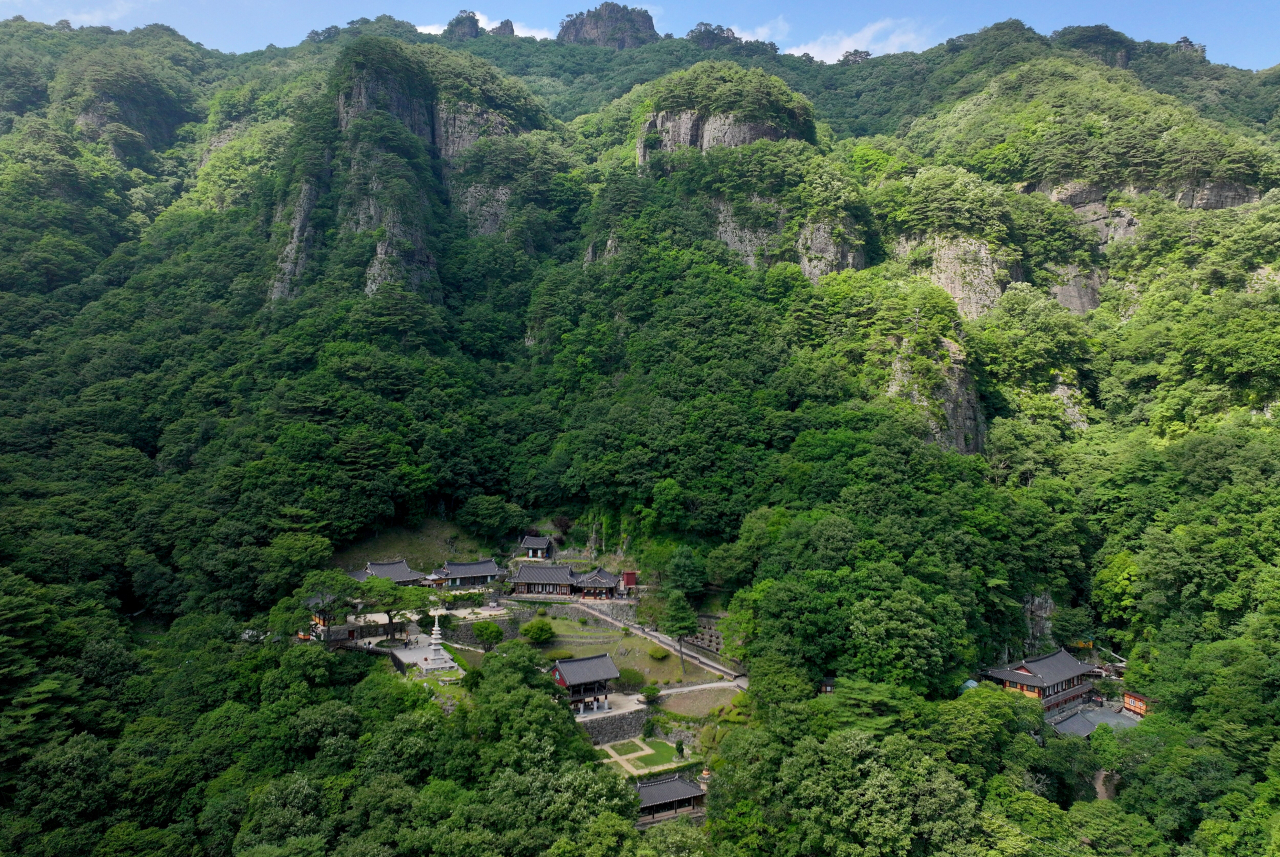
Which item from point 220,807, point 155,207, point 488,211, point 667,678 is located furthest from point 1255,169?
point 155,207

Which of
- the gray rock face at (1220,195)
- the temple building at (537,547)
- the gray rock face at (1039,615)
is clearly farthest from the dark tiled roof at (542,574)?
the gray rock face at (1220,195)

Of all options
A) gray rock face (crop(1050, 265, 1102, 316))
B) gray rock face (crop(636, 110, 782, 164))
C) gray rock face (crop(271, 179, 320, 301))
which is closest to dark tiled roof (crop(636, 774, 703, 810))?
gray rock face (crop(271, 179, 320, 301))

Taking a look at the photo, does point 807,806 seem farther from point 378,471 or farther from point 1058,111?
point 1058,111

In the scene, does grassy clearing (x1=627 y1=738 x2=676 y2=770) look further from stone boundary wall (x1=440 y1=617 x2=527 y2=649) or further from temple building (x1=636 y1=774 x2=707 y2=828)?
stone boundary wall (x1=440 y1=617 x2=527 y2=649)

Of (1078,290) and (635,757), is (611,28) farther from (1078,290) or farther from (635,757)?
(635,757)

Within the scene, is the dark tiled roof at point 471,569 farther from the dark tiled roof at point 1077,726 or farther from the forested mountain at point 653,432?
the dark tiled roof at point 1077,726

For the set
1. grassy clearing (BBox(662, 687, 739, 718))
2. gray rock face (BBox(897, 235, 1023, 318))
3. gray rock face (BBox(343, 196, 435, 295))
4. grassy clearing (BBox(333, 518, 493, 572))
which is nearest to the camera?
grassy clearing (BBox(662, 687, 739, 718))
